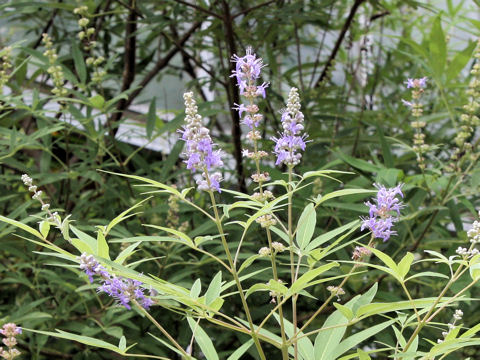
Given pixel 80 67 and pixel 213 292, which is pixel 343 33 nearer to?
pixel 80 67

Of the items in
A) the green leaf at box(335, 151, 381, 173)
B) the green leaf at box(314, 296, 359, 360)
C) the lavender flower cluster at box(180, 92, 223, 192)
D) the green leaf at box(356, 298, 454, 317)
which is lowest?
the green leaf at box(314, 296, 359, 360)

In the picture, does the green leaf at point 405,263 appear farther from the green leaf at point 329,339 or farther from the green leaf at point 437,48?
the green leaf at point 437,48

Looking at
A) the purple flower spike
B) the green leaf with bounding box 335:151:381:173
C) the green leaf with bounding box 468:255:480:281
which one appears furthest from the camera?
the green leaf with bounding box 335:151:381:173

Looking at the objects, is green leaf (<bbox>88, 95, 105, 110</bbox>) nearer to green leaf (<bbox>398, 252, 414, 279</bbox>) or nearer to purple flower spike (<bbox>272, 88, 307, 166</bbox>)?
purple flower spike (<bbox>272, 88, 307, 166</bbox>)

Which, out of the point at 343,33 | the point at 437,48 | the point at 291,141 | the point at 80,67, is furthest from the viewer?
the point at 343,33

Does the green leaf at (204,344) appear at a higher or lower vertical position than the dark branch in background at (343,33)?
lower

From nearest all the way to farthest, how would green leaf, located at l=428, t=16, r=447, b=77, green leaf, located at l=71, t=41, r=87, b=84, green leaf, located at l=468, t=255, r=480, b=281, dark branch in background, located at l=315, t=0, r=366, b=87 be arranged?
1. green leaf, located at l=468, t=255, r=480, b=281
2. green leaf, located at l=428, t=16, r=447, b=77
3. green leaf, located at l=71, t=41, r=87, b=84
4. dark branch in background, located at l=315, t=0, r=366, b=87

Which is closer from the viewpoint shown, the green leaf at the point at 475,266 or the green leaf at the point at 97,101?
the green leaf at the point at 475,266

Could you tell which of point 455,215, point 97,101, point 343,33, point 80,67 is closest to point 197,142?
point 97,101

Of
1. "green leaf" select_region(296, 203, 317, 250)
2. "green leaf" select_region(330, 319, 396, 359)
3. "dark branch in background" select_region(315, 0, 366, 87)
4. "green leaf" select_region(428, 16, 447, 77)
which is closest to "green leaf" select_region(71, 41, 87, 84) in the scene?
"dark branch in background" select_region(315, 0, 366, 87)

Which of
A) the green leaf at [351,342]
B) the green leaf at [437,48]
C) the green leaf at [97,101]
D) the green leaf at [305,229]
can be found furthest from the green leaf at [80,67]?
the green leaf at [351,342]

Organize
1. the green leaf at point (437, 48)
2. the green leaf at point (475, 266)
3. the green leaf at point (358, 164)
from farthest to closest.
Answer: the green leaf at point (437, 48) → the green leaf at point (358, 164) → the green leaf at point (475, 266)

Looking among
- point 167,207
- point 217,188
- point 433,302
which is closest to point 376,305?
point 433,302

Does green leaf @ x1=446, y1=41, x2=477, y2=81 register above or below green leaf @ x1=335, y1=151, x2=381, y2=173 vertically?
above
